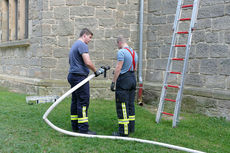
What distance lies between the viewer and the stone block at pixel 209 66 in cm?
653

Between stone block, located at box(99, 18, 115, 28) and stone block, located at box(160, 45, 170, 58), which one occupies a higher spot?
stone block, located at box(99, 18, 115, 28)

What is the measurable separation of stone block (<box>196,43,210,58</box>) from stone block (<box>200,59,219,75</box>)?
16cm

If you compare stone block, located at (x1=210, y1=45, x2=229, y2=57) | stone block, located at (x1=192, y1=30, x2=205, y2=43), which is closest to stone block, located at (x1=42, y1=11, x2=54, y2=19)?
stone block, located at (x1=192, y1=30, x2=205, y2=43)

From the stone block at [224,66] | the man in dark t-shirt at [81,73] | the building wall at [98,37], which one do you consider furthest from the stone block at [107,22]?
the man in dark t-shirt at [81,73]

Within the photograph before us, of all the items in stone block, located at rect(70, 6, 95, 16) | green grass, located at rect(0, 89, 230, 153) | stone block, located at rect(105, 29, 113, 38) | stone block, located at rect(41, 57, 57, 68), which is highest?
stone block, located at rect(70, 6, 95, 16)

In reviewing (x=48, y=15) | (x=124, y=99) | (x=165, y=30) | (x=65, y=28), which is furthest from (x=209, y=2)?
(x=48, y=15)

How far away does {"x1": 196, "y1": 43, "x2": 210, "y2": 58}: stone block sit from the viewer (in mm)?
6750

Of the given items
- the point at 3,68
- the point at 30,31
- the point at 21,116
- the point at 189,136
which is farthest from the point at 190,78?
the point at 3,68

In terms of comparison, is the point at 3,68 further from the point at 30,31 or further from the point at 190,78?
the point at 190,78

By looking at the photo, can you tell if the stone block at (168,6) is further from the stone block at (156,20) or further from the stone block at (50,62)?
the stone block at (50,62)

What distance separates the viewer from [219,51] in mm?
6477

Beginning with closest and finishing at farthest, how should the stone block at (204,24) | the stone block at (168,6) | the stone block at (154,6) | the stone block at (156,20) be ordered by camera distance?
the stone block at (204,24) → the stone block at (168,6) → the stone block at (156,20) → the stone block at (154,6)

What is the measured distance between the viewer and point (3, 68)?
12.4 m

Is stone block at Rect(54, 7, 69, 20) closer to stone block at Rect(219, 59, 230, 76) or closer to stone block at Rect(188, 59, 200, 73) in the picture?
stone block at Rect(188, 59, 200, 73)
